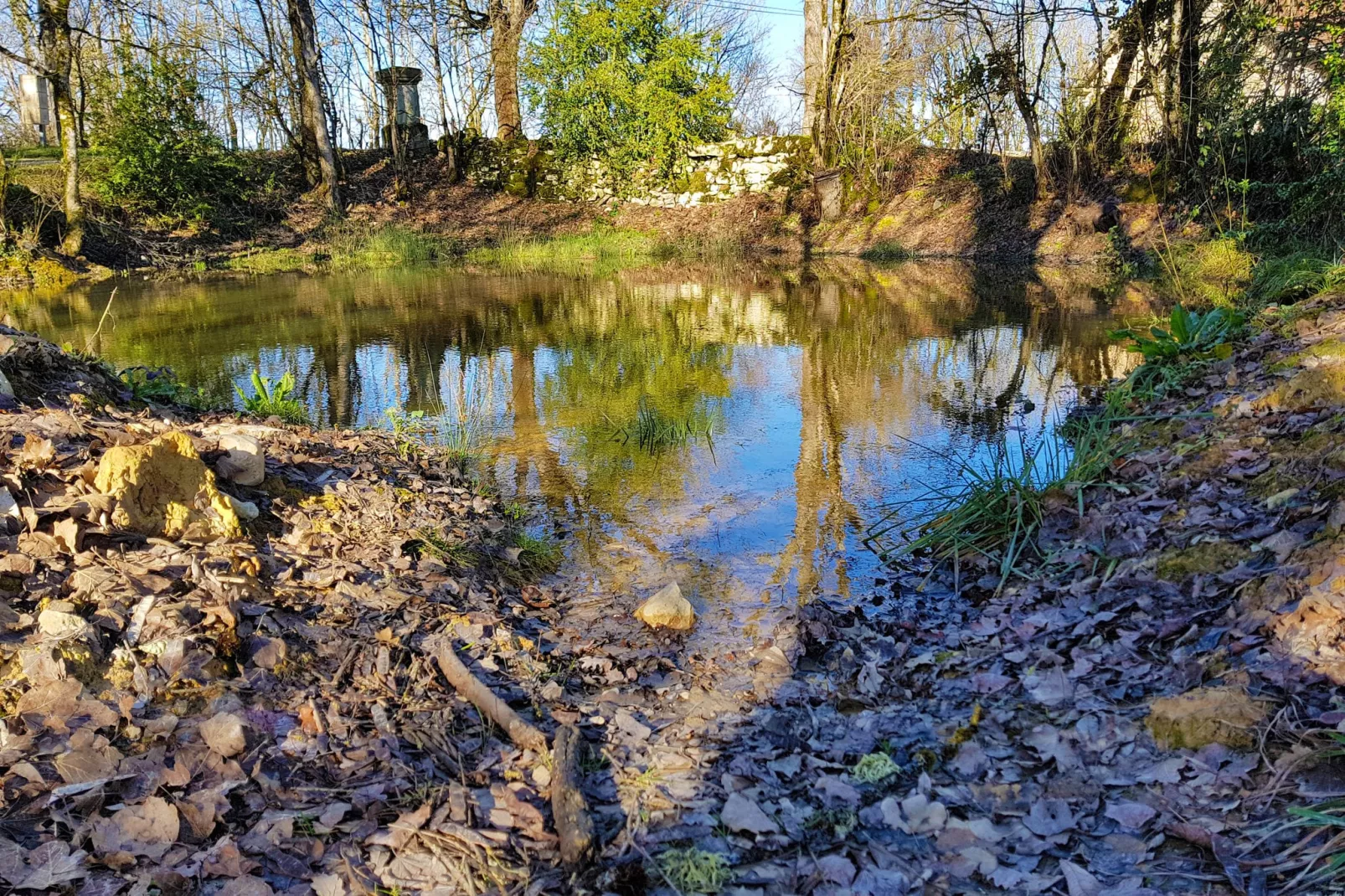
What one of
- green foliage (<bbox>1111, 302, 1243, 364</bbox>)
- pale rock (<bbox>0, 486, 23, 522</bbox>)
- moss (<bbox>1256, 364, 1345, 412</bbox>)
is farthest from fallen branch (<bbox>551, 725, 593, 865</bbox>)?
green foliage (<bbox>1111, 302, 1243, 364</bbox>)

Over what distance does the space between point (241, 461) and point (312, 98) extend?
21117mm

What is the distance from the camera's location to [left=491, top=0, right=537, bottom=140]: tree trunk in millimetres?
24031

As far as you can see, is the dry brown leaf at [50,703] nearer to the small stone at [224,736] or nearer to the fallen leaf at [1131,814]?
the small stone at [224,736]

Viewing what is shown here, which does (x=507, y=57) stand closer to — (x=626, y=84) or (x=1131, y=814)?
(x=626, y=84)

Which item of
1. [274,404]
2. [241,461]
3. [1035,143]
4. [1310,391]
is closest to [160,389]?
[274,404]

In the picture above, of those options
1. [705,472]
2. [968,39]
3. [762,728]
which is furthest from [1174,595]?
[968,39]

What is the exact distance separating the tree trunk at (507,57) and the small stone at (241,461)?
78.3 ft

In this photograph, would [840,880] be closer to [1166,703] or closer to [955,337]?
[1166,703]

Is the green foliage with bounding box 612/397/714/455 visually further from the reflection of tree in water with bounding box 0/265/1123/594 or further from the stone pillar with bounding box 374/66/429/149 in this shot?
the stone pillar with bounding box 374/66/429/149

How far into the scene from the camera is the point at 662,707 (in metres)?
2.80

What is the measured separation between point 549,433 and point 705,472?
1389 millimetres

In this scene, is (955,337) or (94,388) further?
(955,337)

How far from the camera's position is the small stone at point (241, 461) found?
366 centimetres

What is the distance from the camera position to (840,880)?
6.45ft
